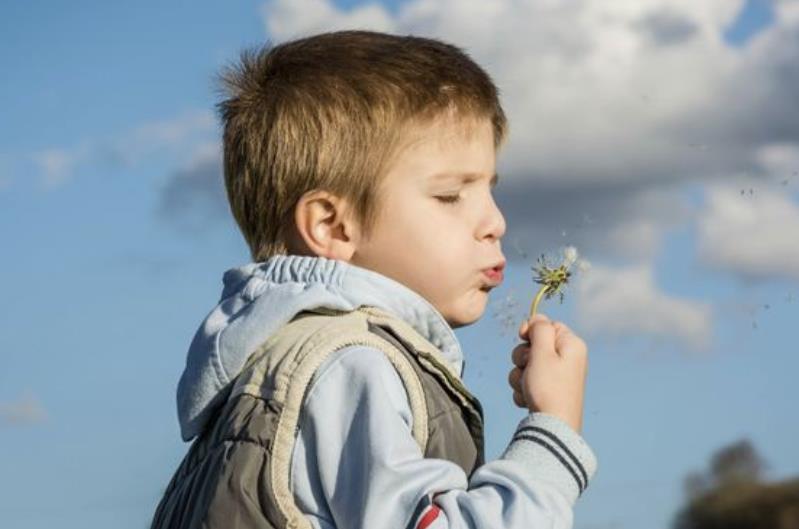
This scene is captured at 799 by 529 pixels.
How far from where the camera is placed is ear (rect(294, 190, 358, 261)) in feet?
16.4

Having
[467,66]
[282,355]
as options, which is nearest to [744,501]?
[467,66]

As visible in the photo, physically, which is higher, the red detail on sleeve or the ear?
the ear

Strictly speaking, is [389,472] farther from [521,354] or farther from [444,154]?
[444,154]

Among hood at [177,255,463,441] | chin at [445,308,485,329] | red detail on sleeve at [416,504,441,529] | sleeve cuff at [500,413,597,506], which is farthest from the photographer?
chin at [445,308,485,329]

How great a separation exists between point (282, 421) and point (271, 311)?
0.37 meters

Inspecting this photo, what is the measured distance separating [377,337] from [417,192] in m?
0.50

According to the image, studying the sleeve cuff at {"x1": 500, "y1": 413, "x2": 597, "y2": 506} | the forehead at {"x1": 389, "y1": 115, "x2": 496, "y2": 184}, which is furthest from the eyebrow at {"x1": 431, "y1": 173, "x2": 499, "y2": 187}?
the sleeve cuff at {"x1": 500, "y1": 413, "x2": 597, "y2": 506}

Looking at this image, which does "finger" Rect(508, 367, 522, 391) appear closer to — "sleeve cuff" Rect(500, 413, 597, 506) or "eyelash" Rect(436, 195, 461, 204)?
"sleeve cuff" Rect(500, 413, 597, 506)

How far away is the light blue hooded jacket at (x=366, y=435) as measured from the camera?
435 cm

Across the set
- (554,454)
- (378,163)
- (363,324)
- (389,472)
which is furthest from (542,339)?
(389,472)

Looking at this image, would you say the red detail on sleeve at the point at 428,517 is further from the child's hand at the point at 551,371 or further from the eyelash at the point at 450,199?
the eyelash at the point at 450,199

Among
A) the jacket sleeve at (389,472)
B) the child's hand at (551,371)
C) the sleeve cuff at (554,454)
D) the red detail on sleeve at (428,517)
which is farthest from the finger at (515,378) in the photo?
the red detail on sleeve at (428,517)

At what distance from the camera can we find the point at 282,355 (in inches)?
182

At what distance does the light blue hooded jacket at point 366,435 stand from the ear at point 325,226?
127 mm
